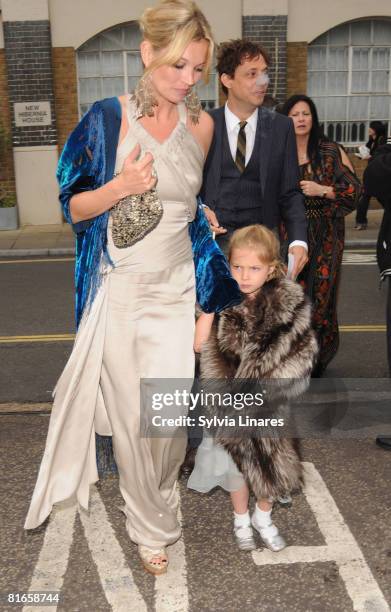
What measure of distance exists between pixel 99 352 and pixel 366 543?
4.78 feet

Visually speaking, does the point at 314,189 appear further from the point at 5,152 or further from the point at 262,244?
the point at 5,152

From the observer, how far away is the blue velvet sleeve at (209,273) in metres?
2.99

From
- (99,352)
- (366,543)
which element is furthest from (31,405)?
(366,543)

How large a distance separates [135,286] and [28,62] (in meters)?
12.4

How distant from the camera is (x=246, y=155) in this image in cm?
387

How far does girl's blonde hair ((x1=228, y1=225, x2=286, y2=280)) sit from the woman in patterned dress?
1773 millimetres

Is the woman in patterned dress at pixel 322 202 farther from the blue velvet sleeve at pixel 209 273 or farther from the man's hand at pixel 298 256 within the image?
the blue velvet sleeve at pixel 209 273

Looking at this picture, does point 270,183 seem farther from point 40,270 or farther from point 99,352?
point 40,270

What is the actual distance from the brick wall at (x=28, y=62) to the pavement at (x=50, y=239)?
2.03 metres

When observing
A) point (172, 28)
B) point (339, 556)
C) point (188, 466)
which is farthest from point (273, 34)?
point (339, 556)

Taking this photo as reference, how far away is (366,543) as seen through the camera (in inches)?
127

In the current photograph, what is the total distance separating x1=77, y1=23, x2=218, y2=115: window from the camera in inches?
571

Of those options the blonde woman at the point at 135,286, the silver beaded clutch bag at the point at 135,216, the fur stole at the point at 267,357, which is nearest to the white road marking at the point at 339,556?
the fur stole at the point at 267,357

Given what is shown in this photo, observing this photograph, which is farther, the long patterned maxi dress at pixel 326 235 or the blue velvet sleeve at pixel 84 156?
the long patterned maxi dress at pixel 326 235
